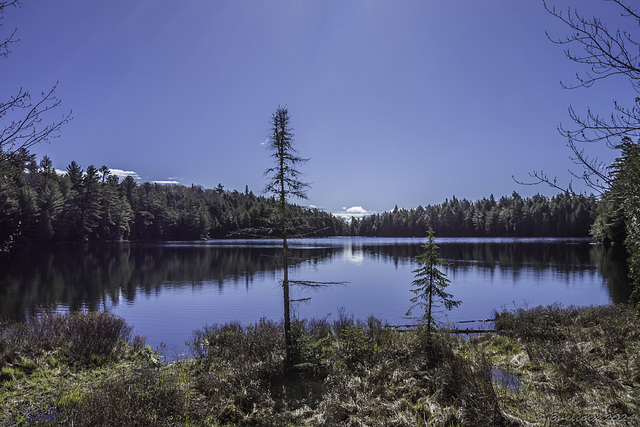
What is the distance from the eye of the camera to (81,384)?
11.3 m

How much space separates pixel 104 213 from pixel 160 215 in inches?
1082

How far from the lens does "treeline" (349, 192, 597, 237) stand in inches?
5182

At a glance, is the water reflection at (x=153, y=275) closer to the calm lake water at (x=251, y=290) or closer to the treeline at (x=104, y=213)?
the calm lake water at (x=251, y=290)

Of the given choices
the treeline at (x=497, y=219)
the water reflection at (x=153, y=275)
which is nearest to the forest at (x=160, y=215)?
the treeline at (x=497, y=219)

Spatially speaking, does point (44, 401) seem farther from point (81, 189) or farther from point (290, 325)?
point (81, 189)

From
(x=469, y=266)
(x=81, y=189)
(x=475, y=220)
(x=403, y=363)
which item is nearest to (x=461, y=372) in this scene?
(x=403, y=363)

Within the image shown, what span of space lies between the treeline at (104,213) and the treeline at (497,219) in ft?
266

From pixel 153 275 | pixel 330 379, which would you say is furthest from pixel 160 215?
pixel 330 379

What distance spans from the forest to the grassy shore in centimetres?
2692

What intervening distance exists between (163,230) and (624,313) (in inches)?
5298

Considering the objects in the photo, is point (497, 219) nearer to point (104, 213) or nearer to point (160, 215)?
point (160, 215)

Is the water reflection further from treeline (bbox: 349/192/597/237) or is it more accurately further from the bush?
treeline (bbox: 349/192/597/237)

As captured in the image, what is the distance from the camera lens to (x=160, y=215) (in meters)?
130

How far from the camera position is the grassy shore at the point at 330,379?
7.96 meters
